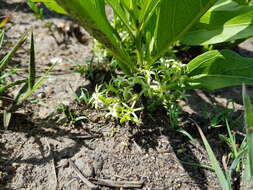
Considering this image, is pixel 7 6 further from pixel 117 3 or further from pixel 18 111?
pixel 117 3

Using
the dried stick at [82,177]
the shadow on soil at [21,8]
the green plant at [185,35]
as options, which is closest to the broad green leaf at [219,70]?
the green plant at [185,35]

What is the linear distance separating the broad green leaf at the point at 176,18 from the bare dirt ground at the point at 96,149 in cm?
39

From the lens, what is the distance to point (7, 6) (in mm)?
2207

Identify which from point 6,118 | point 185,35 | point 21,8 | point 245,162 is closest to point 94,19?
point 185,35

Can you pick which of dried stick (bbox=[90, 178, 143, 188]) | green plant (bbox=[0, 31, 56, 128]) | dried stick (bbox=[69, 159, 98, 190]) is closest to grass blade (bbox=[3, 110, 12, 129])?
green plant (bbox=[0, 31, 56, 128])

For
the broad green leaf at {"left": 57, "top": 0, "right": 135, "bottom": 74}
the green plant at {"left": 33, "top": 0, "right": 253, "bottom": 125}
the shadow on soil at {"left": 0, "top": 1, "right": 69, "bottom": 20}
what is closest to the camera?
the broad green leaf at {"left": 57, "top": 0, "right": 135, "bottom": 74}

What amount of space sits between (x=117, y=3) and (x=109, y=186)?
0.78 metres

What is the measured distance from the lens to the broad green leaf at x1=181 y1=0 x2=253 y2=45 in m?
1.20

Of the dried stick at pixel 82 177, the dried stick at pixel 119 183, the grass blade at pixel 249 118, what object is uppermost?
the grass blade at pixel 249 118

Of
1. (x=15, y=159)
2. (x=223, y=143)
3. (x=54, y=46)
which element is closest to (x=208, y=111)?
(x=223, y=143)

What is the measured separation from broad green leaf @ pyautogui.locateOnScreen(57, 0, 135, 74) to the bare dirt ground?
1.17 ft

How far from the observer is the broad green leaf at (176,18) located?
1079 mm

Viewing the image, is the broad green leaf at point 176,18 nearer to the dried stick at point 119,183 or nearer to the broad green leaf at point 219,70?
the broad green leaf at point 219,70

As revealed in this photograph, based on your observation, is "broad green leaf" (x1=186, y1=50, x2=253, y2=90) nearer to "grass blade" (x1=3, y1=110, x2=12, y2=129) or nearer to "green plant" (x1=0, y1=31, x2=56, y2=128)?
"green plant" (x1=0, y1=31, x2=56, y2=128)
